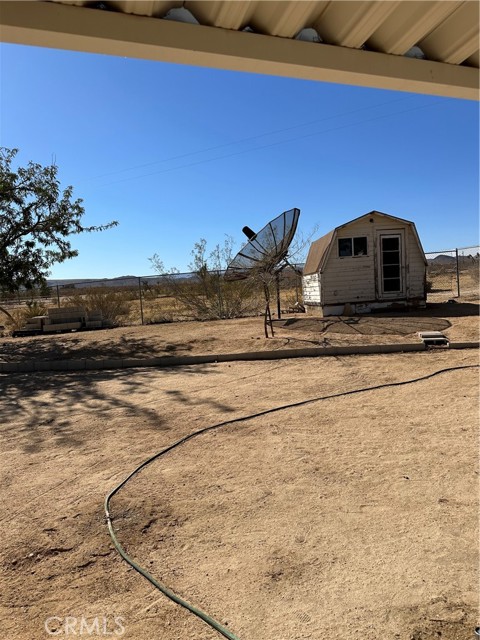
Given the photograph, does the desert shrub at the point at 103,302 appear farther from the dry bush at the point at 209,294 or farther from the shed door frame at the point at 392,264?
the shed door frame at the point at 392,264

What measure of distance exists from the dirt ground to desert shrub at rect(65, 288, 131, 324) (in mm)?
12544

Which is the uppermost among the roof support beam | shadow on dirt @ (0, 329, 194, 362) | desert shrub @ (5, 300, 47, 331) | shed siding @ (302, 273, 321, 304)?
the roof support beam

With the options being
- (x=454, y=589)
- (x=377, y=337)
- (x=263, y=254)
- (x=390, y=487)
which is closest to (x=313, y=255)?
(x=263, y=254)

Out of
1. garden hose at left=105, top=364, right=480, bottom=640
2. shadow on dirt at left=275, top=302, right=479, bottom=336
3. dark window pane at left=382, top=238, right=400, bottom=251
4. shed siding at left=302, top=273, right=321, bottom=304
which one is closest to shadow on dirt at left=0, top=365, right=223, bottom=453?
garden hose at left=105, top=364, right=480, bottom=640

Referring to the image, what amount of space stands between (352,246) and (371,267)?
3.24ft

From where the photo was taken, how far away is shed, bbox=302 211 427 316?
14.6 metres

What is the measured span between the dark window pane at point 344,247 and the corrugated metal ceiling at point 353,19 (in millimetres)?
12628

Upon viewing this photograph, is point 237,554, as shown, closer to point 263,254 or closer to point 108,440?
point 108,440

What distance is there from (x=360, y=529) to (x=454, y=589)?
2.08 ft

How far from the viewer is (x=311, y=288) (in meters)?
16.1

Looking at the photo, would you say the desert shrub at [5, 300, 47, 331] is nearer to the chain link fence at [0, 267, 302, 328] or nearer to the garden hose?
the chain link fence at [0, 267, 302, 328]

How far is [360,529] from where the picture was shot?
8.77ft

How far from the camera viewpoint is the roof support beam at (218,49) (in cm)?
171
